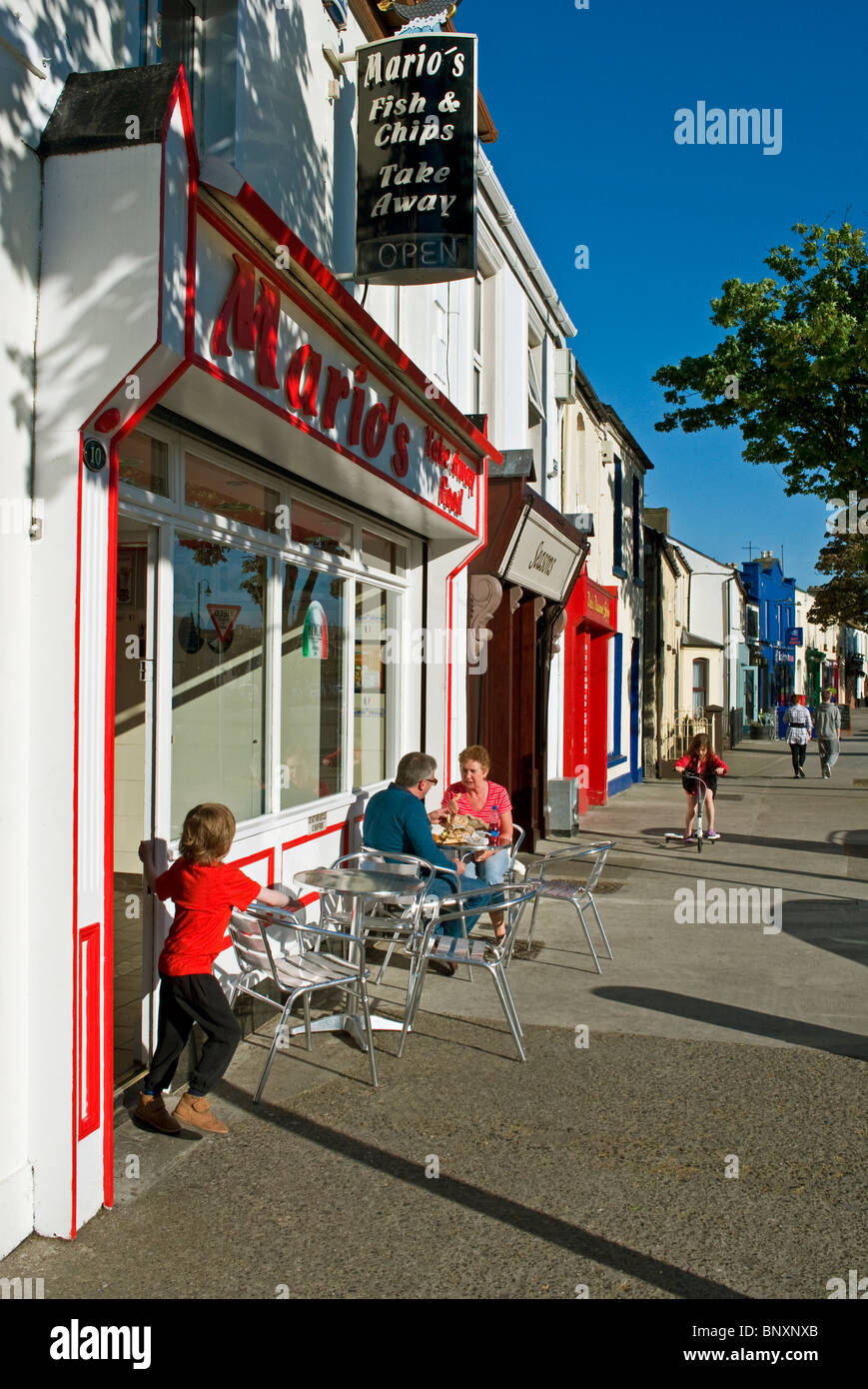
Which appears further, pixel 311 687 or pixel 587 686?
pixel 587 686

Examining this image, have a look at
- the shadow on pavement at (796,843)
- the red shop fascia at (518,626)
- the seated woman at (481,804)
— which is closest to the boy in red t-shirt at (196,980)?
the seated woman at (481,804)

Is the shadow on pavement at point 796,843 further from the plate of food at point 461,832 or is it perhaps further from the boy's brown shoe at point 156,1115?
the boy's brown shoe at point 156,1115

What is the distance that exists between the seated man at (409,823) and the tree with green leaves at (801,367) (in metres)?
10.1

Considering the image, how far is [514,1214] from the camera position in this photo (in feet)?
12.3

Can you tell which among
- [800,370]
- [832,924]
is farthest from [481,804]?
[800,370]

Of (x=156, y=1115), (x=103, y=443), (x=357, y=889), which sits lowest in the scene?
(x=156, y=1115)

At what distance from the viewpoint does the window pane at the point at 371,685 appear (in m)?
8.43

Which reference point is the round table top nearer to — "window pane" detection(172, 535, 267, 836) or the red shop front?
"window pane" detection(172, 535, 267, 836)

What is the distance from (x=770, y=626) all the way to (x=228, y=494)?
5193 centimetres

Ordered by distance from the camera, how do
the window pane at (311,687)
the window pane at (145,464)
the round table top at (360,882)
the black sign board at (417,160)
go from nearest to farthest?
1. the window pane at (145,464)
2. the round table top at (360,882)
3. the black sign board at (417,160)
4. the window pane at (311,687)

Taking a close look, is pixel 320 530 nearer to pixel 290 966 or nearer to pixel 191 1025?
pixel 290 966

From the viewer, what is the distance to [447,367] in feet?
32.8
